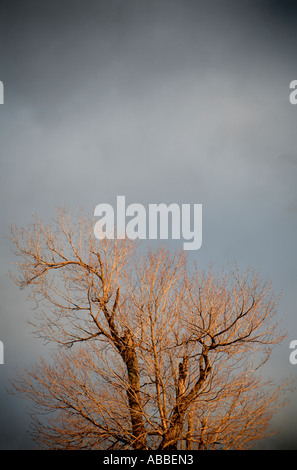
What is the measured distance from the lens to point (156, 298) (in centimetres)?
1098

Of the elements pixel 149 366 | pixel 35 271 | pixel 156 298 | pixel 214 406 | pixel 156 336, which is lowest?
Result: pixel 214 406

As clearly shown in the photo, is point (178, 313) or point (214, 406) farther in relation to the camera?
point (178, 313)

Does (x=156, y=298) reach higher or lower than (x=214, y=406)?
higher

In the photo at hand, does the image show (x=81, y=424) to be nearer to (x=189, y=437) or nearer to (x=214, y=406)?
(x=189, y=437)

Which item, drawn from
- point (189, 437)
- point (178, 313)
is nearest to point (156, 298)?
point (178, 313)

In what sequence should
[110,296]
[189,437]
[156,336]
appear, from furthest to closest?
1. [110,296]
2. [156,336]
3. [189,437]

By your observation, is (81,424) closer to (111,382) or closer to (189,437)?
(111,382)

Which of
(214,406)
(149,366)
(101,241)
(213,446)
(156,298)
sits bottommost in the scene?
(213,446)

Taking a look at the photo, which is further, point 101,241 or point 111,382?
point 101,241

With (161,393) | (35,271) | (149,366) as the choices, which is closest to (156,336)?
(149,366)

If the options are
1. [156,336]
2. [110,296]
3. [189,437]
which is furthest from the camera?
[110,296]

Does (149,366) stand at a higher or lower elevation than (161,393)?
higher

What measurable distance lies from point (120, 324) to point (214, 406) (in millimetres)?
3371

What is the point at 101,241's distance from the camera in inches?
464
